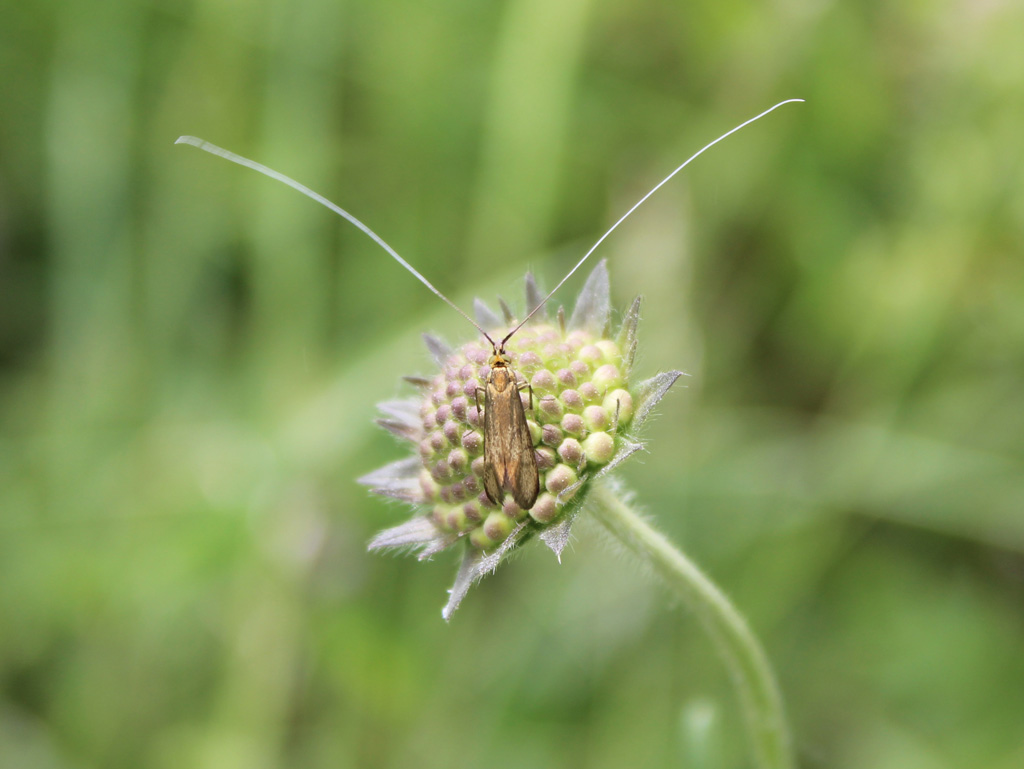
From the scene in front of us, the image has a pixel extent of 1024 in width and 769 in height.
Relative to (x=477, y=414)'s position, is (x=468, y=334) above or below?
below

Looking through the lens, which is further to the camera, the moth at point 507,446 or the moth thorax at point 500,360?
the moth thorax at point 500,360

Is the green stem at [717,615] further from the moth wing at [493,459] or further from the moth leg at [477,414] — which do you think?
the moth leg at [477,414]

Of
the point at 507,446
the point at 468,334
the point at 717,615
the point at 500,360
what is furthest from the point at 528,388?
the point at 468,334

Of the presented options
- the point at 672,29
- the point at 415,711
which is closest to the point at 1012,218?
the point at 672,29

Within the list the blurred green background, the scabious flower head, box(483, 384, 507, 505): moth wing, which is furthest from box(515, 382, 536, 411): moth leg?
the blurred green background

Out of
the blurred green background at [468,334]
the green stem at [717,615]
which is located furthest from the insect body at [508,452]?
the blurred green background at [468,334]

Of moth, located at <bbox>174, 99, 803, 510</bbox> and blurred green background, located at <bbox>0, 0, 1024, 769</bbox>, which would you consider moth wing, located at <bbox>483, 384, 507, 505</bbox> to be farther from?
blurred green background, located at <bbox>0, 0, 1024, 769</bbox>

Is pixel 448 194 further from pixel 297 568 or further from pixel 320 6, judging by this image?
pixel 297 568

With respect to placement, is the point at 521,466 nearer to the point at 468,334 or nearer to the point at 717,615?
the point at 717,615
